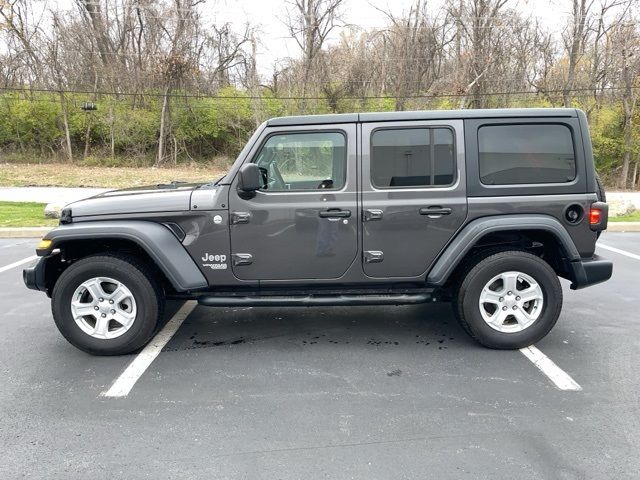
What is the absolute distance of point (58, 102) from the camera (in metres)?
31.0

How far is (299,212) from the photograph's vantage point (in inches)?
155

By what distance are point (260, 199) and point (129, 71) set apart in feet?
103

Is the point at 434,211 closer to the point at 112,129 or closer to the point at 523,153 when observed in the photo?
the point at 523,153

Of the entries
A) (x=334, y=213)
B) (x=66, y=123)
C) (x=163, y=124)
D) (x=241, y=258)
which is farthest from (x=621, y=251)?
(x=66, y=123)

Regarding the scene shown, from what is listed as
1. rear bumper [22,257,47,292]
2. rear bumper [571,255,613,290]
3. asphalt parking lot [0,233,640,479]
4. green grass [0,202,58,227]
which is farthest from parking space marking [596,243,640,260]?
green grass [0,202,58,227]

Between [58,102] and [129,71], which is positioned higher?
[129,71]

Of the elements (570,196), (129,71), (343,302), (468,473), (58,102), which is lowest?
(468,473)

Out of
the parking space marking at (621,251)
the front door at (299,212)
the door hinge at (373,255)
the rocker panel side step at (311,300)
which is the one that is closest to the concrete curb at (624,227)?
the parking space marking at (621,251)

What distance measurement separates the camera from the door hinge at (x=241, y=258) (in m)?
4.01

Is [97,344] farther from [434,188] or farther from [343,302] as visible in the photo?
[434,188]

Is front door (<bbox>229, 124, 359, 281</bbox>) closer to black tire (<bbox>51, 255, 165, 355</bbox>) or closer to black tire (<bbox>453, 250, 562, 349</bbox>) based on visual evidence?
black tire (<bbox>51, 255, 165, 355</bbox>)

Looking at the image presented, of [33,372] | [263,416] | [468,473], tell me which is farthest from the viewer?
[33,372]

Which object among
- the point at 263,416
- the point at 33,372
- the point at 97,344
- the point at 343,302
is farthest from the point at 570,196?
the point at 33,372

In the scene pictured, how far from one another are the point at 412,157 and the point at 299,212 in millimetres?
1019
